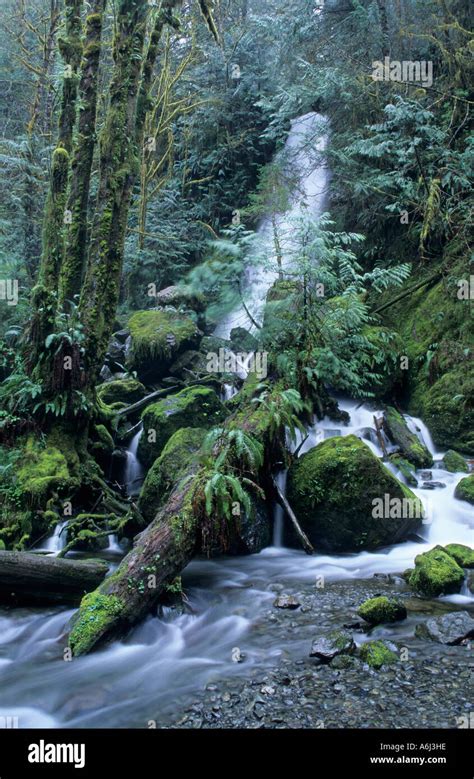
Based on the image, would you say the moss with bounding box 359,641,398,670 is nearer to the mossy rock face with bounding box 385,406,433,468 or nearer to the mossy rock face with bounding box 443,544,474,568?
the mossy rock face with bounding box 443,544,474,568

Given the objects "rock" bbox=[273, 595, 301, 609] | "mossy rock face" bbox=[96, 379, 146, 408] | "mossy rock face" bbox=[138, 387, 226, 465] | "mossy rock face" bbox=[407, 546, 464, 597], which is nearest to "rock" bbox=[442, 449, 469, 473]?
"mossy rock face" bbox=[407, 546, 464, 597]

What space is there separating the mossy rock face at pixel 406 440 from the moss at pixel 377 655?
219 inches

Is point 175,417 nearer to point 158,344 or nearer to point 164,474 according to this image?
point 164,474

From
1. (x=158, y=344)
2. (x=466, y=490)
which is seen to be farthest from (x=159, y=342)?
(x=466, y=490)

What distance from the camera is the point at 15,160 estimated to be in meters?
14.4

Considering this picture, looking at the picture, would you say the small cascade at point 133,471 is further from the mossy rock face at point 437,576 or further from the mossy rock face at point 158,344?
the mossy rock face at point 437,576

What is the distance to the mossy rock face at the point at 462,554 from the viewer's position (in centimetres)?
677

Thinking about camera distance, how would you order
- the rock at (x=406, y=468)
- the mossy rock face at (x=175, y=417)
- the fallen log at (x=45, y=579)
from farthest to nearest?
the mossy rock face at (x=175, y=417)
the rock at (x=406, y=468)
the fallen log at (x=45, y=579)


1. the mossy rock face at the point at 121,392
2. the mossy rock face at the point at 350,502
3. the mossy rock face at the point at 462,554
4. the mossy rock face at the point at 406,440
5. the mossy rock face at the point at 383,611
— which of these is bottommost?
the mossy rock face at the point at 383,611

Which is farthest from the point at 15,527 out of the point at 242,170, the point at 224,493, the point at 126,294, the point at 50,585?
the point at 242,170

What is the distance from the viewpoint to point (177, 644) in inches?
215

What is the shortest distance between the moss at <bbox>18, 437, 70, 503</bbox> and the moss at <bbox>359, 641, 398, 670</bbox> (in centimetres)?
542

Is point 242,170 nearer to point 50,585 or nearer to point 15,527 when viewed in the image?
point 15,527

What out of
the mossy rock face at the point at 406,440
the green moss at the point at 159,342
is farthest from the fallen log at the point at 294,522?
the green moss at the point at 159,342
